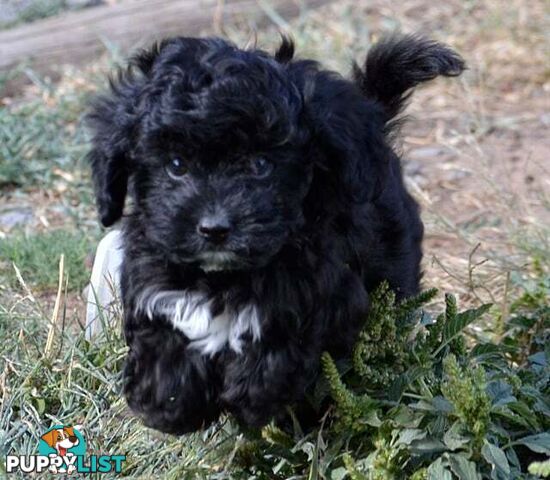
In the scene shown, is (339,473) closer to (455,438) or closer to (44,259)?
(455,438)

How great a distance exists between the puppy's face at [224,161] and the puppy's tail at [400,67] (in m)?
0.92

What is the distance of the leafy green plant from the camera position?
3377 mm

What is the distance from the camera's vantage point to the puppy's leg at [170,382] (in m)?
3.46

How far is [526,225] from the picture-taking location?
19.8 ft

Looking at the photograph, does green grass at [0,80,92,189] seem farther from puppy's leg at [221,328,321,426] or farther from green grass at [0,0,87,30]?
puppy's leg at [221,328,321,426]

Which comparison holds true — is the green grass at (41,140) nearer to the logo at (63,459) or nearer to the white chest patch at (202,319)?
the logo at (63,459)

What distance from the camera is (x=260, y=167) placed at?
3.24 metres

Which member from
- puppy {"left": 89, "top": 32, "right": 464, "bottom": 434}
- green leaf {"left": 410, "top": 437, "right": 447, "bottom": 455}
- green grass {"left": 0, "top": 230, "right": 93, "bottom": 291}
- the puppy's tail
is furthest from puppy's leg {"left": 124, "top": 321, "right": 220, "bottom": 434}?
green grass {"left": 0, "top": 230, "right": 93, "bottom": 291}

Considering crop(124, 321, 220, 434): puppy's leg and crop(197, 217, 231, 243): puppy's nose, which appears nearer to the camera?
crop(197, 217, 231, 243): puppy's nose

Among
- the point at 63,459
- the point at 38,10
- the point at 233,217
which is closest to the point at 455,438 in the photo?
the point at 233,217

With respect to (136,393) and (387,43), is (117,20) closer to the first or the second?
(387,43)

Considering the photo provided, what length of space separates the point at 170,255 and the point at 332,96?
0.69m

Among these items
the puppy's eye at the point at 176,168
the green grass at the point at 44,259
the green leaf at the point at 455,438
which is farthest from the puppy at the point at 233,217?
the green grass at the point at 44,259

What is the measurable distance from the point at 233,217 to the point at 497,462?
3.39 ft
